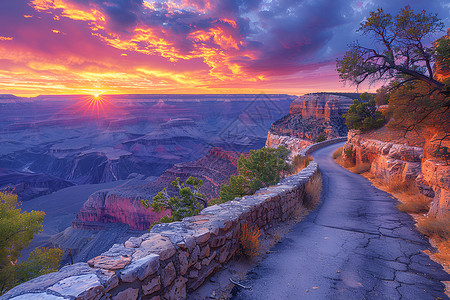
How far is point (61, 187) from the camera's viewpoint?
72.1m

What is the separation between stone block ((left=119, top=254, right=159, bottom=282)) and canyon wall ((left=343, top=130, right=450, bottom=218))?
6.53m

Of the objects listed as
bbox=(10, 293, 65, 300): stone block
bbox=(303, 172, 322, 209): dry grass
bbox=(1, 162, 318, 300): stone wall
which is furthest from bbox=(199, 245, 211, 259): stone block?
bbox=(303, 172, 322, 209): dry grass

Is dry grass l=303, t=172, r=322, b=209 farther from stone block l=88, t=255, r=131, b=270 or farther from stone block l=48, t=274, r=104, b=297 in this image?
stone block l=48, t=274, r=104, b=297

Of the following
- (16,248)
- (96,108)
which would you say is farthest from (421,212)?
(96,108)

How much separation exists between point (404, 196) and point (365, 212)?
2.61 m

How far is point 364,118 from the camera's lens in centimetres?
1672

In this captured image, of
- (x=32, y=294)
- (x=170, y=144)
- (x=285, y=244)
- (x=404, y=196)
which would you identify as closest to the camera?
(x=32, y=294)

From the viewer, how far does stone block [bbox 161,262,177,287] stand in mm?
2485

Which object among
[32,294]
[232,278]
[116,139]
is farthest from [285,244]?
[116,139]

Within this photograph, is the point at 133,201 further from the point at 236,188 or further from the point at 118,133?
the point at 118,133

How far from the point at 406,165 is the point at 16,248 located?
17142 mm

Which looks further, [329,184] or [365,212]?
[329,184]

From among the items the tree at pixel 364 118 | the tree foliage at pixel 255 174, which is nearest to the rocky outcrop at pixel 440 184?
the tree foliage at pixel 255 174

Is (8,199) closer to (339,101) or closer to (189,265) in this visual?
(189,265)
